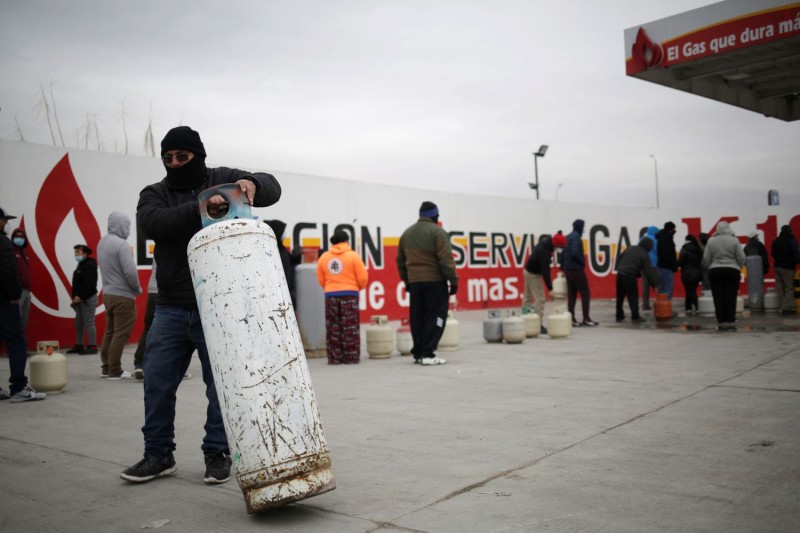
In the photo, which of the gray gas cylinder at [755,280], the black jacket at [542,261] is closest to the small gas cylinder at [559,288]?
the gray gas cylinder at [755,280]

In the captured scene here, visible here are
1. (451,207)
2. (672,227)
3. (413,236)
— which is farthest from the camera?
(451,207)

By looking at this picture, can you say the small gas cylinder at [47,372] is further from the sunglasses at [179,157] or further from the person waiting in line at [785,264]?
the person waiting in line at [785,264]

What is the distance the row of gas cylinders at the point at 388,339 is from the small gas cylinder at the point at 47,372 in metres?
4.23

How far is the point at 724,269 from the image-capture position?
11.9 meters

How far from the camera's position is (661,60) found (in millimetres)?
13008

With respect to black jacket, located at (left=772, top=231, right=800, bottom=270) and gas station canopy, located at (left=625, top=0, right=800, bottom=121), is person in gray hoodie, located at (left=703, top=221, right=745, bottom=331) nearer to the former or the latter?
gas station canopy, located at (left=625, top=0, right=800, bottom=121)

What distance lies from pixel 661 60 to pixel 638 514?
38.4 ft

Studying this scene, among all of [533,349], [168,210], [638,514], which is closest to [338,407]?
[168,210]

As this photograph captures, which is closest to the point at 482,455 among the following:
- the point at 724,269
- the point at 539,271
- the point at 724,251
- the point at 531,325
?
the point at 531,325

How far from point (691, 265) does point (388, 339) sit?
29.6 feet

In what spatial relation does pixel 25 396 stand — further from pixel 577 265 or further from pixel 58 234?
pixel 577 265

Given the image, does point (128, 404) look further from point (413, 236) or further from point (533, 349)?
point (533, 349)

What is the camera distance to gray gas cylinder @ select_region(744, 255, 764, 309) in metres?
16.8

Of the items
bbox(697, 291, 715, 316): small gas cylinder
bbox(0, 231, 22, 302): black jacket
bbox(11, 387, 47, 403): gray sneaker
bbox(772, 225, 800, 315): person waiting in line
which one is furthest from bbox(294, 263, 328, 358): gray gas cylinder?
bbox(772, 225, 800, 315): person waiting in line
